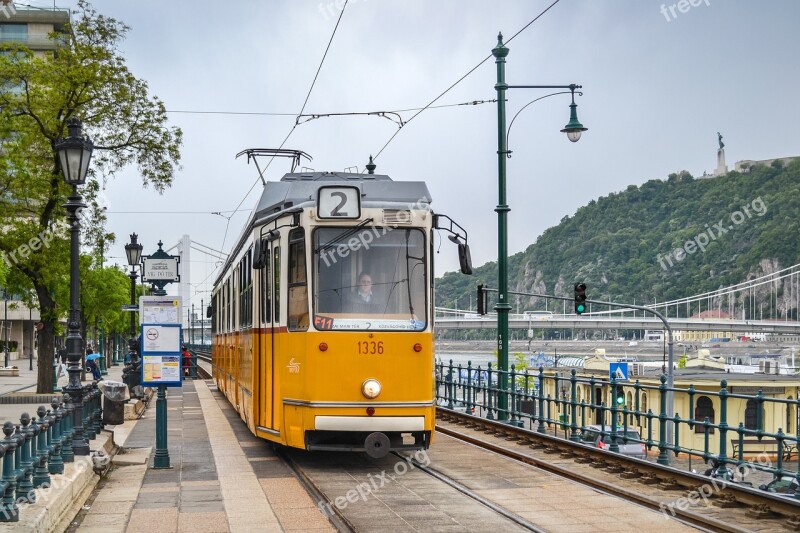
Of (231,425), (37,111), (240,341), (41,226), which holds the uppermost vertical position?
(37,111)

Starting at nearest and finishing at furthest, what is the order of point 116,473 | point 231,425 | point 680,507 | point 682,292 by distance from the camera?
point 680,507 → point 116,473 → point 231,425 → point 682,292

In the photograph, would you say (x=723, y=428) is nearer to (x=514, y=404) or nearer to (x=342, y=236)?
(x=342, y=236)

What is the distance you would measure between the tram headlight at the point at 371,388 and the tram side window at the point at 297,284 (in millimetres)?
936

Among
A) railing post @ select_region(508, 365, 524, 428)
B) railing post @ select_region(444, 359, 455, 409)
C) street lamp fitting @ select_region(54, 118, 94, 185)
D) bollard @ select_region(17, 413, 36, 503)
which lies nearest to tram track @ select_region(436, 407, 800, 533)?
railing post @ select_region(508, 365, 524, 428)

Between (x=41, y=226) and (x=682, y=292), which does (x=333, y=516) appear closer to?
(x=41, y=226)

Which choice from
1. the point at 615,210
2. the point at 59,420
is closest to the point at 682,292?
the point at 615,210

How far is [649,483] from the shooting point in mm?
11648

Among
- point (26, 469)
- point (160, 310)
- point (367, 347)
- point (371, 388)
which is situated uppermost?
point (160, 310)

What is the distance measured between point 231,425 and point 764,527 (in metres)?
11.7

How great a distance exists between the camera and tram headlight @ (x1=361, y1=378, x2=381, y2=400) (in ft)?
39.3

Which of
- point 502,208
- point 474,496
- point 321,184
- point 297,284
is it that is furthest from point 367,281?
point 502,208

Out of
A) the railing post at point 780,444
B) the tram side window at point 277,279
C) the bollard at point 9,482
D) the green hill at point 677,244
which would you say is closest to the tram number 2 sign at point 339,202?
the tram side window at point 277,279

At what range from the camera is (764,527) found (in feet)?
29.9

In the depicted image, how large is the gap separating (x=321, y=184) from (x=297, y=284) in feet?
4.77
